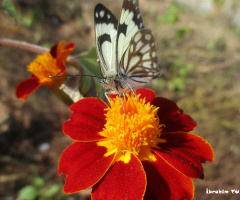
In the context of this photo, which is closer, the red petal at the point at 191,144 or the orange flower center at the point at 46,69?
the red petal at the point at 191,144

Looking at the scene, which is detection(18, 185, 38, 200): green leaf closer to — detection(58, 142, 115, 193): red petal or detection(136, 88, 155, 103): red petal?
detection(58, 142, 115, 193): red petal

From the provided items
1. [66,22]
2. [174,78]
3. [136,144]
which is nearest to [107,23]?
[136,144]

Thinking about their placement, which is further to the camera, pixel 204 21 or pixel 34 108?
pixel 204 21

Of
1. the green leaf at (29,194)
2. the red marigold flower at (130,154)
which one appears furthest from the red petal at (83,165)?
the green leaf at (29,194)

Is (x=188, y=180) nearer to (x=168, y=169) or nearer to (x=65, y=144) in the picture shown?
(x=168, y=169)

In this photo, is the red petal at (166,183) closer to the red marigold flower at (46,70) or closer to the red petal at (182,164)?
the red petal at (182,164)

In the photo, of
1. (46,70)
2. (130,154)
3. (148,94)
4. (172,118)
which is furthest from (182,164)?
(46,70)

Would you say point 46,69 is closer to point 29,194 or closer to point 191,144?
point 191,144
